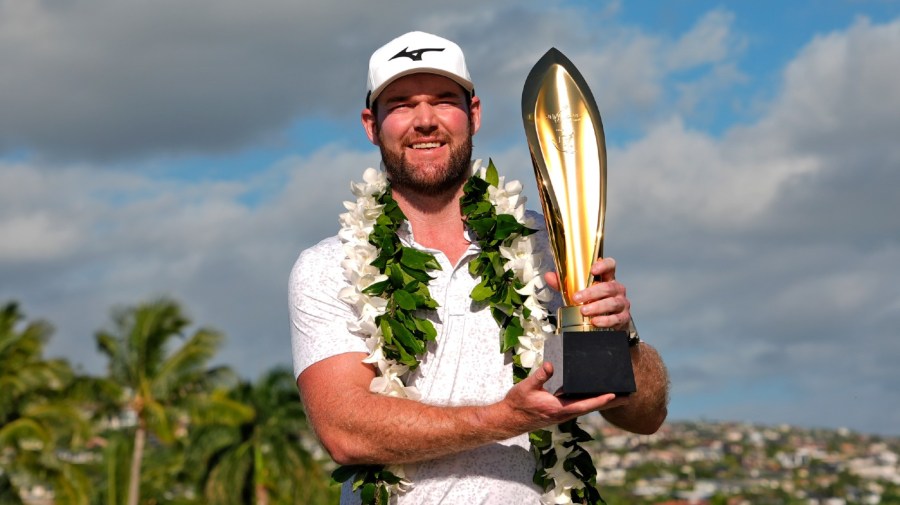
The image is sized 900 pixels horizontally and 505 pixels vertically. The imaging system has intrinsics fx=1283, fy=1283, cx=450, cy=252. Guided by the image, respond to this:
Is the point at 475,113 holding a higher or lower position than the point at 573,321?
higher

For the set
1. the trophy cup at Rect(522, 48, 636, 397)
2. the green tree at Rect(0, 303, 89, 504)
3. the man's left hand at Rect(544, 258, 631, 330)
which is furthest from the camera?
the green tree at Rect(0, 303, 89, 504)

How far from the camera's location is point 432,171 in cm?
413

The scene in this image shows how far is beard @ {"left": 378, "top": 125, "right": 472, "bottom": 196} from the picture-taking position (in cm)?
413

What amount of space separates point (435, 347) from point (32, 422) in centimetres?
2591

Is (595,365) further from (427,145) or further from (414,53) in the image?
(414,53)

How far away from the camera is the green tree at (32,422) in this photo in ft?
92.3

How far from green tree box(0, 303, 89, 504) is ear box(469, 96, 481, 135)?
83.9 ft

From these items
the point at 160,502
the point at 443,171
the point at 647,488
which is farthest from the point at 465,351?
the point at 647,488

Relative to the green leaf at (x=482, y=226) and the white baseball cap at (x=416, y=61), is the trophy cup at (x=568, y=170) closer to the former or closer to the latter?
the white baseball cap at (x=416, y=61)

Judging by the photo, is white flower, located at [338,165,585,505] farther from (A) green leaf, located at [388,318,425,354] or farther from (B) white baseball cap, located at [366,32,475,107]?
(B) white baseball cap, located at [366,32,475,107]

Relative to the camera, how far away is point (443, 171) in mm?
4129

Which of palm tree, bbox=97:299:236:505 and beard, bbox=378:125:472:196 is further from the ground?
palm tree, bbox=97:299:236:505

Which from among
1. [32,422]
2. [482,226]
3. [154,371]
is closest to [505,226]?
[482,226]

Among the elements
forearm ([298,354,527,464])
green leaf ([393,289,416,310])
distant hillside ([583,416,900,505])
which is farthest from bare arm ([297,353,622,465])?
distant hillside ([583,416,900,505])
